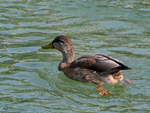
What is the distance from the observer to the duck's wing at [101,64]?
9.80 metres

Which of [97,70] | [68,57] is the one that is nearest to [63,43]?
[68,57]

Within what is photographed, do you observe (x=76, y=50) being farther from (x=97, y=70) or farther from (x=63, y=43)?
(x=97, y=70)

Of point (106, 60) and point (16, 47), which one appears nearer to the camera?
point (106, 60)

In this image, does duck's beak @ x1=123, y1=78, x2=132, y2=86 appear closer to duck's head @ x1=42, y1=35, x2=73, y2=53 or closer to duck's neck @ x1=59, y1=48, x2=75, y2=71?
duck's neck @ x1=59, y1=48, x2=75, y2=71

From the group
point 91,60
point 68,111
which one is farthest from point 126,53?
point 68,111

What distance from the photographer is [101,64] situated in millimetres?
10055

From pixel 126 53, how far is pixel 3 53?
3.39 metres

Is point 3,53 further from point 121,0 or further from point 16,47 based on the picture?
point 121,0

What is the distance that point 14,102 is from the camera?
9.08 metres

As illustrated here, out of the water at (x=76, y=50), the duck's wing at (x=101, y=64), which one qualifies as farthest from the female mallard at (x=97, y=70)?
the water at (x=76, y=50)

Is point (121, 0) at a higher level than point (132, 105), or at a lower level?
higher

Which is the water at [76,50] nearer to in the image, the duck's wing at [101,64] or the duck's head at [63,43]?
the duck's wing at [101,64]

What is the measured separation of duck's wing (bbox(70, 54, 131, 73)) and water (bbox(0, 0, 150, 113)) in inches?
16.8

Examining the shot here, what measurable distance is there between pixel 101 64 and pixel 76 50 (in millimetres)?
2745
